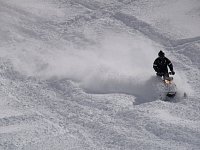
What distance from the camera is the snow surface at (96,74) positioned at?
1598 centimetres

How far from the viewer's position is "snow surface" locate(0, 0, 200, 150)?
15984mm

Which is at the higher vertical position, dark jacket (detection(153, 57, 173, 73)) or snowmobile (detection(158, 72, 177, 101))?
dark jacket (detection(153, 57, 173, 73))

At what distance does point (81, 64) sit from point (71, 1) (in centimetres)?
734

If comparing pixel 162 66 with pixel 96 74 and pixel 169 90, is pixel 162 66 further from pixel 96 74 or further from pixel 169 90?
pixel 96 74

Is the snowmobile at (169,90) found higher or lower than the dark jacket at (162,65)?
lower

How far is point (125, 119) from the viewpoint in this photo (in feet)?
55.1

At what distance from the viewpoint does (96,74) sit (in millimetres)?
19656

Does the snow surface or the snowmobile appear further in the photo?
the snowmobile

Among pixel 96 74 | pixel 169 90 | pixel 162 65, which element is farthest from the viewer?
pixel 96 74

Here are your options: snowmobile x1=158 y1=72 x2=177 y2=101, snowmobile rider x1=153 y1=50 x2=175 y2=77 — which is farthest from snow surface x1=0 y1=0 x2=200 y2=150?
snowmobile rider x1=153 y1=50 x2=175 y2=77

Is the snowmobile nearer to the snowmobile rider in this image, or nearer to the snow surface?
the snow surface

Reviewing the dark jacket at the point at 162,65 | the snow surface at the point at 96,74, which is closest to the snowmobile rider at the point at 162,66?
the dark jacket at the point at 162,65

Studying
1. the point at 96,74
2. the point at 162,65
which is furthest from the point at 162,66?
the point at 96,74

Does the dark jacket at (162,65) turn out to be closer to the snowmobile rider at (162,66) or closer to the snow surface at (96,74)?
the snowmobile rider at (162,66)
